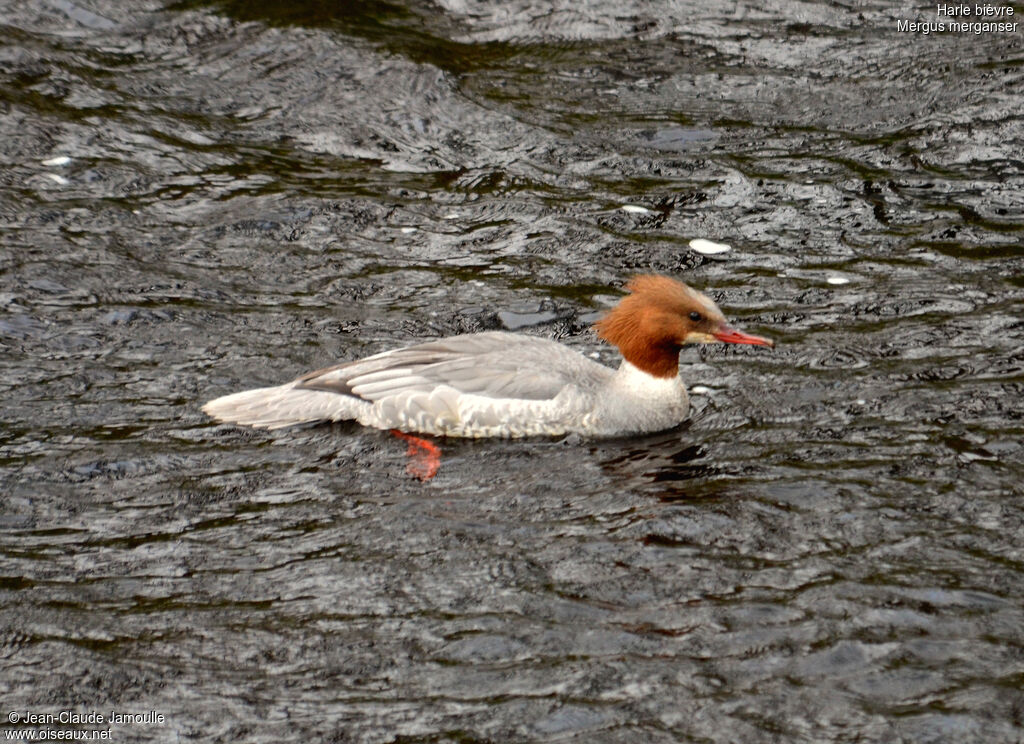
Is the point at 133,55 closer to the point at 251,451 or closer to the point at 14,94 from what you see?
the point at 14,94

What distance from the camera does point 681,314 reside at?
291 inches

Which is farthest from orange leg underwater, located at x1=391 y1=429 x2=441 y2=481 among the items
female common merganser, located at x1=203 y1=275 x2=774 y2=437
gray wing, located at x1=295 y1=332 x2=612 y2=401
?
gray wing, located at x1=295 y1=332 x2=612 y2=401

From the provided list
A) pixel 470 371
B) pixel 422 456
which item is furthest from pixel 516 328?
pixel 422 456

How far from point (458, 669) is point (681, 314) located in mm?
2881

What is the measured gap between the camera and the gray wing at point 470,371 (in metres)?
7.43

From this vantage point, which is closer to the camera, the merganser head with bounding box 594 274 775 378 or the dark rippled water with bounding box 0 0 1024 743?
the dark rippled water with bounding box 0 0 1024 743

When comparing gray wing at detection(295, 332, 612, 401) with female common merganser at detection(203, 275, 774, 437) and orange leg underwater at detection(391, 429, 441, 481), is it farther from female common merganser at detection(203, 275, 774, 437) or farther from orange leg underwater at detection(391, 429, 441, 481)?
orange leg underwater at detection(391, 429, 441, 481)

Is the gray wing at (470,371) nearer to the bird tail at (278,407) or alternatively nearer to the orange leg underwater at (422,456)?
the bird tail at (278,407)

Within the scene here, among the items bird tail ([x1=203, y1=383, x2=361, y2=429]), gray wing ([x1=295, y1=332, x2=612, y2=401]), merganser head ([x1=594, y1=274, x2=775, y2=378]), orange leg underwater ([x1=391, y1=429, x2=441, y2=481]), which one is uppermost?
merganser head ([x1=594, y1=274, x2=775, y2=378])

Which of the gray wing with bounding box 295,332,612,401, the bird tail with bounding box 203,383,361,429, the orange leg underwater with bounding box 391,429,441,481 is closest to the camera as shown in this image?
the orange leg underwater with bounding box 391,429,441,481

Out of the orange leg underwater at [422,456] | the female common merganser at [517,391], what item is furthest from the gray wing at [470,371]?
the orange leg underwater at [422,456]

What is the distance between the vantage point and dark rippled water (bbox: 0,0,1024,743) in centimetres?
525

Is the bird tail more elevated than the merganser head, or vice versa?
the merganser head

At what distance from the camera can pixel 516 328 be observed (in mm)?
8531
